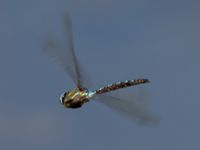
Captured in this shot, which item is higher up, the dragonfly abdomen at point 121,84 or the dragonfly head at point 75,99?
the dragonfly abdomen at point 121,84

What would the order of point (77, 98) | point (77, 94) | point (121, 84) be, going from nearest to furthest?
point (77, 98)
point (77, 94)
point (121, 84)

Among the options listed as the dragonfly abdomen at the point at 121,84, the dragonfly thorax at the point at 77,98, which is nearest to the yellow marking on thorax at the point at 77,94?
the dragonfly thorax at the point at 77,98

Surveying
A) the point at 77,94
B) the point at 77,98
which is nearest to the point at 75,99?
the point at 77,98

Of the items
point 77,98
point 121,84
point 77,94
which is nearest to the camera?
point 77,98

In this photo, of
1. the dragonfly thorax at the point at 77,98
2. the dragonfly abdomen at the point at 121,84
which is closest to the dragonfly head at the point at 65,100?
the dragonfly thorax at the point at 77,98

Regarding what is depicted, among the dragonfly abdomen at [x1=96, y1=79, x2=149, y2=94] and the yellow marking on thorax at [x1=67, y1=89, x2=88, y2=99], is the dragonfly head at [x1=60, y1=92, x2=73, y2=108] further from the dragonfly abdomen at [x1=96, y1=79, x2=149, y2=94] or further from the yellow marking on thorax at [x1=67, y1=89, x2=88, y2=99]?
the dragonfly abdomen at [x1=96, y1=79, x2=149, y2=94]

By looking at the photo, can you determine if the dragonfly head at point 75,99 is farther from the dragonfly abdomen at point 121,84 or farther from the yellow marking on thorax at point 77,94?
the dragonfly abdomen at point 121,84

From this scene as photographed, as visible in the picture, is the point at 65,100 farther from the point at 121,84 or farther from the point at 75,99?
the point at 121,84

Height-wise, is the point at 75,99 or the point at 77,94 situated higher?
the point at 77,94

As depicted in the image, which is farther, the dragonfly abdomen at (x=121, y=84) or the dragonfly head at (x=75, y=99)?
the dragonfly abdomen at (x=121, y=84)

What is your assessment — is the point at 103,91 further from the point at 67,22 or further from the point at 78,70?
the point at 67,22
